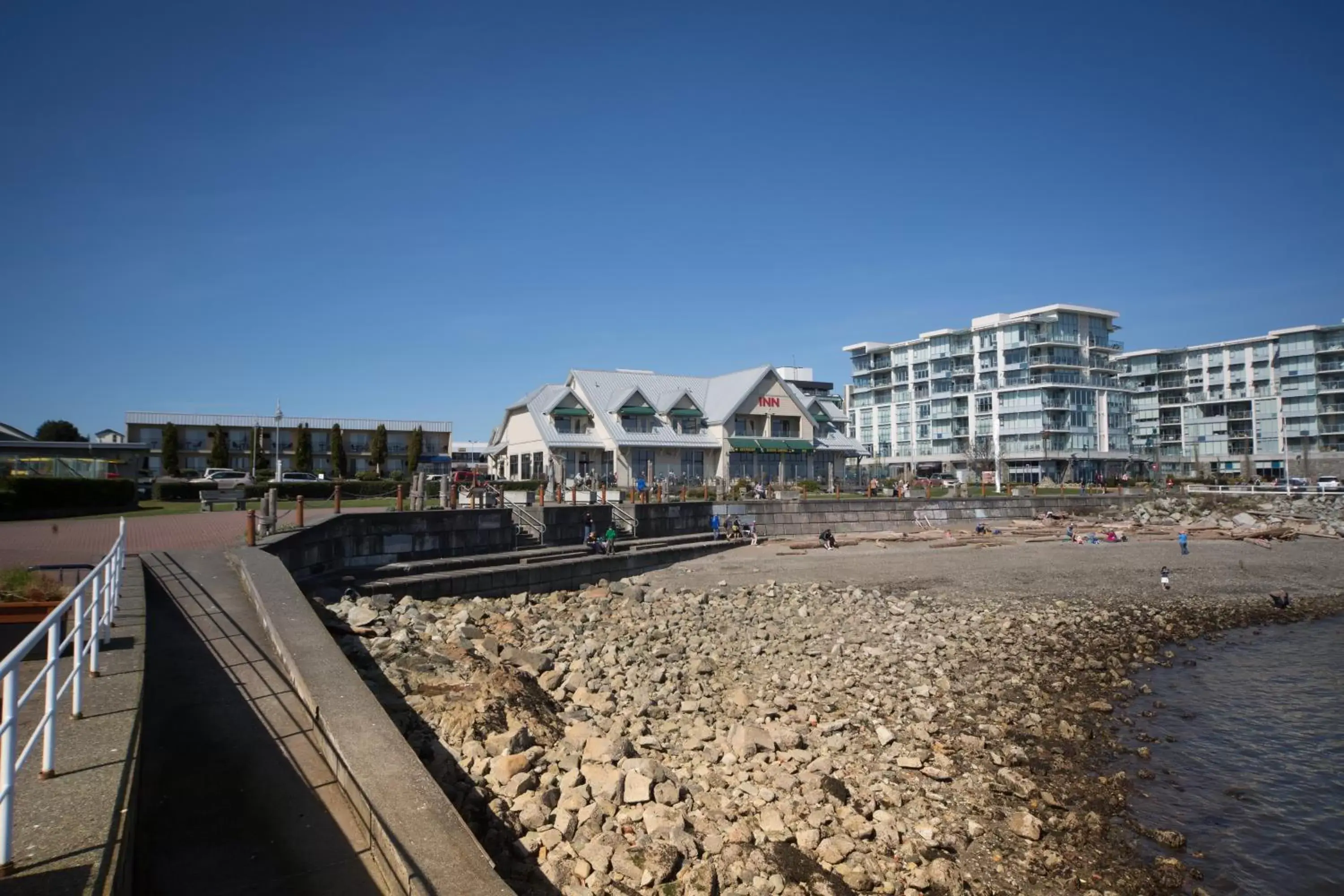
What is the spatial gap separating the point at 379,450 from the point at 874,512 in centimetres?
4488

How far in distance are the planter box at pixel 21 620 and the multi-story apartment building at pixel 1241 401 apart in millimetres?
103185

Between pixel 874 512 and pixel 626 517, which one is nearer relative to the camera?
pixel 626 517

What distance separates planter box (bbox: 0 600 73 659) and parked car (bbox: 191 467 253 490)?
2641cm

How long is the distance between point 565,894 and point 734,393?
169 ft

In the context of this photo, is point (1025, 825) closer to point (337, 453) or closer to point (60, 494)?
point (60, 494)

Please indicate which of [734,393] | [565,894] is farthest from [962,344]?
[565,894]

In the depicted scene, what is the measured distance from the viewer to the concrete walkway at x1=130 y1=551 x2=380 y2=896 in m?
5.46

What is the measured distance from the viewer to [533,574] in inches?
893

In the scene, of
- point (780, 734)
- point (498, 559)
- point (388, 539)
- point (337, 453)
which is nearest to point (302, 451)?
point (337, 453)

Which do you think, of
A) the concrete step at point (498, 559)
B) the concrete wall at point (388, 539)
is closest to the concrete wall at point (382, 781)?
the concrete wall at point (388, 539)

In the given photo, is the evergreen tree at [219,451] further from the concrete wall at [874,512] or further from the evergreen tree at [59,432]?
the concrete wall at [874,512]

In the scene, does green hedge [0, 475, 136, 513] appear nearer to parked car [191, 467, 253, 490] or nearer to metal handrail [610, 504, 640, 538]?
parked car [191, 467, 253, 490]

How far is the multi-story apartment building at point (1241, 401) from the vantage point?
298 feet

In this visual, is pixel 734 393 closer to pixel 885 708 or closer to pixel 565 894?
pixel 885 708
